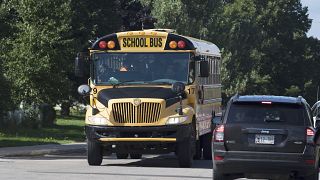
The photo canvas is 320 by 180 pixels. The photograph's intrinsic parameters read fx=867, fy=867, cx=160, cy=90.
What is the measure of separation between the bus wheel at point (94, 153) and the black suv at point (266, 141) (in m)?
6.50

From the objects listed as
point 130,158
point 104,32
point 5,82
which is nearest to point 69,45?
point 5,82

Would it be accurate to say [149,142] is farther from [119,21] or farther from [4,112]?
[119,21]

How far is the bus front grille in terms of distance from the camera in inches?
843

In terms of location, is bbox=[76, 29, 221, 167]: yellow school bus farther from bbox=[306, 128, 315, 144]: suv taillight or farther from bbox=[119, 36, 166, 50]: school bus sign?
bbox=[306, 128, 315, 144]: suv taillight

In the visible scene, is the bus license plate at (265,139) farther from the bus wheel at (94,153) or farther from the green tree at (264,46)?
the green tree at (264,46)

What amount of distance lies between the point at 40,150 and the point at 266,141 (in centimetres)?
1352

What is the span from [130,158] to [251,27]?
62363 millimetres

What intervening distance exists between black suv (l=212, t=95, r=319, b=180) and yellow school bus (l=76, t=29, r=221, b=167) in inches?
226

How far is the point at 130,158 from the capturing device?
26281 mm

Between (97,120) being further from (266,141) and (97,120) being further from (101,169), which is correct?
(266,141)

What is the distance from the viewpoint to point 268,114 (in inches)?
612

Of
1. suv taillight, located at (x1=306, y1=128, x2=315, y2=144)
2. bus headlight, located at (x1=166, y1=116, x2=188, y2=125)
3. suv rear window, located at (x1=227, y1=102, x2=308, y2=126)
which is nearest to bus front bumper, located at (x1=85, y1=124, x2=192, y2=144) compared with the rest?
bus headlight, located at (x1=166, y1=116, x2=188, y2=125)

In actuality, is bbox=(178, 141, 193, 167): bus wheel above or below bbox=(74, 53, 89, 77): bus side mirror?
below

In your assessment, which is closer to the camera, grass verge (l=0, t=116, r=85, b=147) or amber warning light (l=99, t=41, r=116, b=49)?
amber warning light (l=99, t=41, r=116, b=49)
